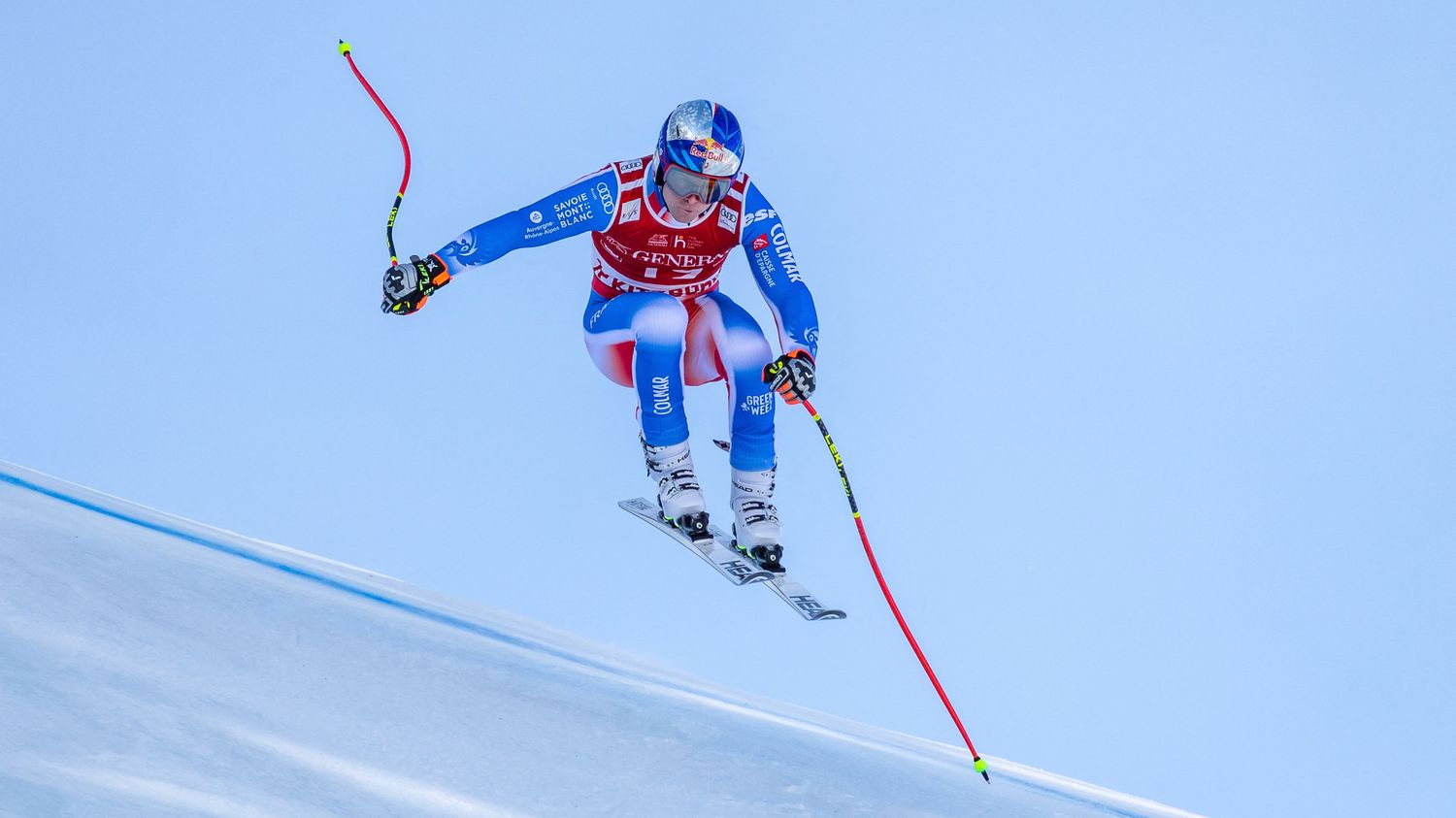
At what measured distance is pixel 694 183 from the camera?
176 inches

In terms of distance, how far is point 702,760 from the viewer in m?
3.85

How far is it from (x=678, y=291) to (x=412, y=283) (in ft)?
3.38

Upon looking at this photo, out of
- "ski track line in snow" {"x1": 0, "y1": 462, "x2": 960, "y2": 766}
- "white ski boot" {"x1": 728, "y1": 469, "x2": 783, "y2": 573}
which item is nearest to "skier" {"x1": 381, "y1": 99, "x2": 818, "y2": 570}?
"white ski boot" {"x1": 728, "y1": 469, "x2": 783, "y2": 573}

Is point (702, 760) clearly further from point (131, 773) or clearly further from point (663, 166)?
point (663, 166)

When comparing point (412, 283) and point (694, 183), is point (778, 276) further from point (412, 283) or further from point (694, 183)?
point (412, 283)

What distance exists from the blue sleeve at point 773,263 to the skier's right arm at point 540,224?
0.52 metres

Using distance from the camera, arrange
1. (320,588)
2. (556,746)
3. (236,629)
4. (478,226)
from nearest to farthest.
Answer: (556,746), (236,629), (478,226), (320,588)

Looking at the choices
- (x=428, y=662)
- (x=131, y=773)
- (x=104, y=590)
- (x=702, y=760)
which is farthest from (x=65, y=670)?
(x=702, y=760)

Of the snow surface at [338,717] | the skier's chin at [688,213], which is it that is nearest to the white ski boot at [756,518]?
the snow surface at [338,717]

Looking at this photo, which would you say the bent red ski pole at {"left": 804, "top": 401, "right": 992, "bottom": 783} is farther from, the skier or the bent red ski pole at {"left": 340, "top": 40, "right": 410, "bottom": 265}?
the bent red ski pole at {"left": 340, "top": 40, "right": 410, "bottom": 265}

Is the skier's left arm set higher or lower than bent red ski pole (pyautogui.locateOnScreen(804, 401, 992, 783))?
higher

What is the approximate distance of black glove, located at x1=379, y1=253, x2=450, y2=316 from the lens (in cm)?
438

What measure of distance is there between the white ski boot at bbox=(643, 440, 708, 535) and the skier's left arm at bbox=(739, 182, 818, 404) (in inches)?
22.8

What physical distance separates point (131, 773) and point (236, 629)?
4.15ft
